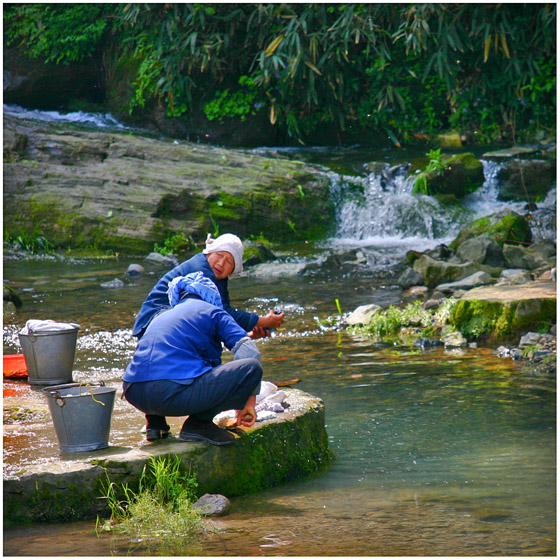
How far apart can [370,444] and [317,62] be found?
14.6 metres

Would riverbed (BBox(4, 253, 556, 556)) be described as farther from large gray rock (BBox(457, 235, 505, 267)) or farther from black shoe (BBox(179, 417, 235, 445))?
large gray rock (BBox(457, 235, 505, 267))

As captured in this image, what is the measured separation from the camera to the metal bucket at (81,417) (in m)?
4.15

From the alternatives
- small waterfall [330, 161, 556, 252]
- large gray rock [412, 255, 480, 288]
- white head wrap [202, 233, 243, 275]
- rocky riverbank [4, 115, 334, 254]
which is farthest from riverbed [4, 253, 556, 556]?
small waterfall [330, 161, 556, 252]

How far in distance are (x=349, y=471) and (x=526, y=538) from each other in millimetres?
1382

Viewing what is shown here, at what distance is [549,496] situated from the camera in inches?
171

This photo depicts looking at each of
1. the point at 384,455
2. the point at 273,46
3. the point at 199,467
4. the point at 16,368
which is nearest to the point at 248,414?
the point at 199,467

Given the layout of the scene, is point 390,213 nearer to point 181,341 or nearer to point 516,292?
point 516,292

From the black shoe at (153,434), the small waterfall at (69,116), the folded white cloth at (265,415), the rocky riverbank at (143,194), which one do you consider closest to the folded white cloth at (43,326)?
the black shoe at (153,434)

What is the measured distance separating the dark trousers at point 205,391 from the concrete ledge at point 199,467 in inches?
9.3

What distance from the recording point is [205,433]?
4.39 metres

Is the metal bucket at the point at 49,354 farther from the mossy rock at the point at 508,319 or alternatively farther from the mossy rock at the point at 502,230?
the mossy rock at the point at 502,230

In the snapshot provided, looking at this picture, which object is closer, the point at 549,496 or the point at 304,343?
the point at 549,496

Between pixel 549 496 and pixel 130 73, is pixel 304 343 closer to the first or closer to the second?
pixel 549 496

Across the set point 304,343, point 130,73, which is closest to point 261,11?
point 130,73
